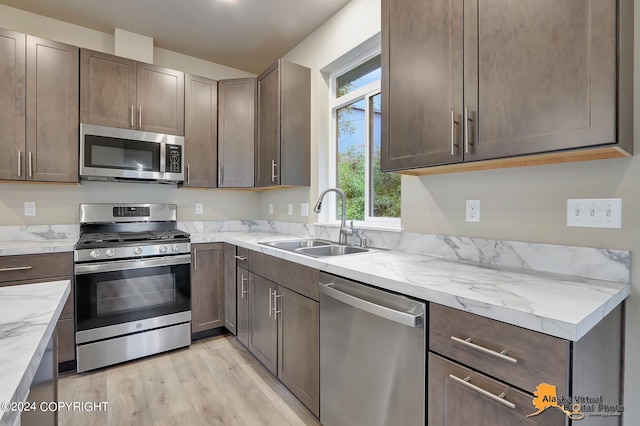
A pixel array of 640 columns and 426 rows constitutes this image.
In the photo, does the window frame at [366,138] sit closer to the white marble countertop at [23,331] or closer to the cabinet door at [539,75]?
the cabinet door at [539,75]

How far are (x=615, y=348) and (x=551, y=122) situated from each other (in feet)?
2.72

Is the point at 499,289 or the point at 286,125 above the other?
the point at 286,125

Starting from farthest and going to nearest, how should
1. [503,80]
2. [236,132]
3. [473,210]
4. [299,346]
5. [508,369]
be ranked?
[236,132], [299,346], [473,210], [503,80], [508,369]

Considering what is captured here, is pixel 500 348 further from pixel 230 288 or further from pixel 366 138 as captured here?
pixel 230 288

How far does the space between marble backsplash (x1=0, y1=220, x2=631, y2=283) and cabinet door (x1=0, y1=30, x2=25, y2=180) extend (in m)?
0.56

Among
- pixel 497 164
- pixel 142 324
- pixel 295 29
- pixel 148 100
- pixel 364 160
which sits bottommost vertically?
pixel 142 324

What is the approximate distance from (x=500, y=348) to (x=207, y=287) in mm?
2411

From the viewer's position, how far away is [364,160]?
2.47m

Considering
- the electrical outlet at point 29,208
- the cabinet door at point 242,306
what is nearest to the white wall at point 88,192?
the electrical outlet at point 29,208

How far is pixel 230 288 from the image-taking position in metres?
2.71

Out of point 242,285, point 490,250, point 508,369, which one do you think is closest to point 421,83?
point 490,250

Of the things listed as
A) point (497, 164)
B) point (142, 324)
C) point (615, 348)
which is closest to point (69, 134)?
point (142, 324)

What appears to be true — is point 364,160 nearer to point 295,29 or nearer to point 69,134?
point 295,29

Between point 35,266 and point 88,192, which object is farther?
point 88,192
